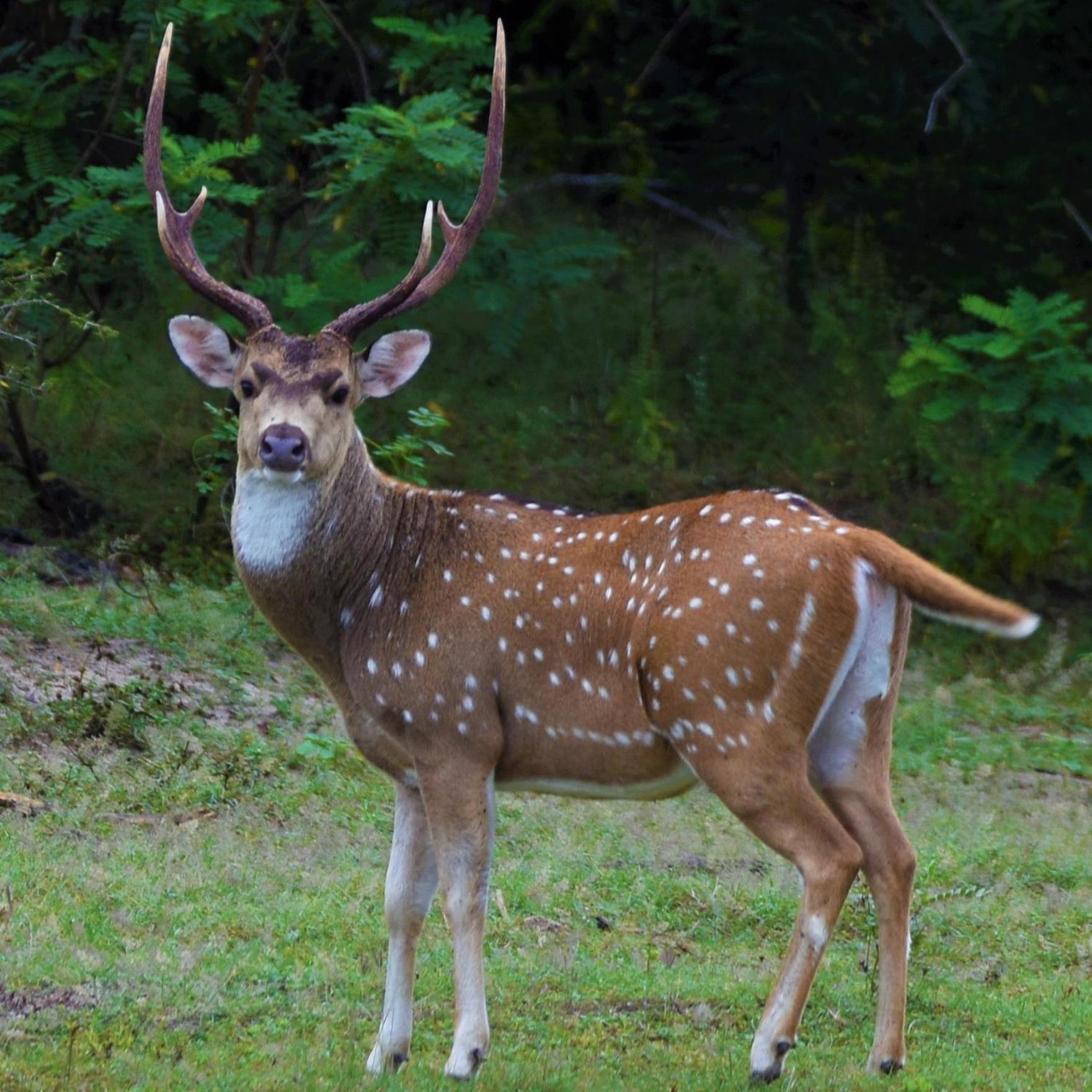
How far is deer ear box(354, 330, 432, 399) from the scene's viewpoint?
6344mm

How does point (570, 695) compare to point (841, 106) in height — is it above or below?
below

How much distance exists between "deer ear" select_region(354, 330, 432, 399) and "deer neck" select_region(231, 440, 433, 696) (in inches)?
18.0

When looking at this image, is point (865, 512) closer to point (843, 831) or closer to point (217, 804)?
point (217, 804)

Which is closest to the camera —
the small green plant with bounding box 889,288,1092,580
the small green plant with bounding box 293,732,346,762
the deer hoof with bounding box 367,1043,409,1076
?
the deer hoof with bounding box 367,1043,409,1076

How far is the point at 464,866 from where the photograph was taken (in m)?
5.63

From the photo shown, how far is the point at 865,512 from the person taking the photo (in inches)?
535

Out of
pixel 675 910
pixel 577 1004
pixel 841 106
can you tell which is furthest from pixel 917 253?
pixel 577 1004

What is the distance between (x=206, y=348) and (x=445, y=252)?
0.98 metres

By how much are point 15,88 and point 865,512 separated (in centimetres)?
662

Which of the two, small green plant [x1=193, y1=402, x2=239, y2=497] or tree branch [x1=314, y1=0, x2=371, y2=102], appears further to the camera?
tree branch [x1=314, y1=0, x2=371, y2=102]

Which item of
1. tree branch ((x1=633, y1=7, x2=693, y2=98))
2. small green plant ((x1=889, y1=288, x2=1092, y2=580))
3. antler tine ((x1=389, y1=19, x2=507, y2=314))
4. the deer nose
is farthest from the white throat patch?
tree branch ((x1=633, y1=7, x2=693, y2=98))

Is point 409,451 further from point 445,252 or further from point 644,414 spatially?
point 445,252

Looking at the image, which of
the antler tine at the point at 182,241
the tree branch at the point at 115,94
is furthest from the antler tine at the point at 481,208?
the tree branch at the point at 115,94

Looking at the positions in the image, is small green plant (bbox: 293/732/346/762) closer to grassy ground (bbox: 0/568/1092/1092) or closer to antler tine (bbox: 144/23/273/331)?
grassy ground (bbox: 0/568/1092/1092)
